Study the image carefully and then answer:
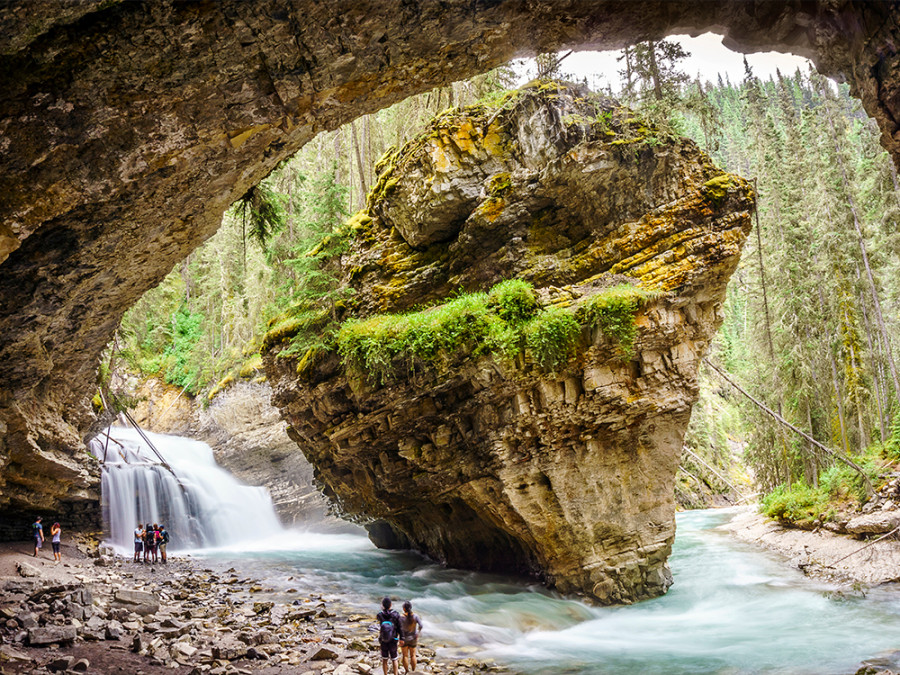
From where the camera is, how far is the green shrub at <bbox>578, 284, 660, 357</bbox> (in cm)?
1179

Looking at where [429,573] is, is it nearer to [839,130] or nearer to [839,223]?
[839,223]

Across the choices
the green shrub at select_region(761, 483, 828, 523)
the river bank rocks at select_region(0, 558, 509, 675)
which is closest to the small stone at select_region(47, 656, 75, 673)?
the river bank rocks at select_region(0, 558, 509, 675)

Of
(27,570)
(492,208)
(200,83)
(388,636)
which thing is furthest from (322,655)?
(492,208)

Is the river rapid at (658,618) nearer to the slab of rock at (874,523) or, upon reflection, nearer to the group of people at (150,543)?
the slab of rock at (874,523)

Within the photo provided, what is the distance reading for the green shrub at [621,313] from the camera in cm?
1179

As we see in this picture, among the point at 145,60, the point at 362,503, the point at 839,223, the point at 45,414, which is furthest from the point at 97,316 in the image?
the point at 839,223

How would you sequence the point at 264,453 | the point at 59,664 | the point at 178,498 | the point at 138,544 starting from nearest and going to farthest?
1. the point at 59,664
2. the point at 138,544
3. the point at 178,498
4. the point at 264,453

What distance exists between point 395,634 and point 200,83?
7846 mm

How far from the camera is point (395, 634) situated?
318 inches

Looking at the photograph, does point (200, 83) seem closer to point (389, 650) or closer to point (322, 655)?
point (389, 650)

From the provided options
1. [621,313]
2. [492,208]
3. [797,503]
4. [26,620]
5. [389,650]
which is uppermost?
[492,208]

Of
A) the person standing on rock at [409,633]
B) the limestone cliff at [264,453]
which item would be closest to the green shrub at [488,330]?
the person standing on rock at [409,633]

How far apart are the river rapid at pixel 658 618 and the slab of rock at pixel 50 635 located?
571cm

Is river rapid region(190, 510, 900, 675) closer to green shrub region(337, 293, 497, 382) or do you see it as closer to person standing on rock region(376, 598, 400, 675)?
person standing on rock region(376, 598, 400, 675)
